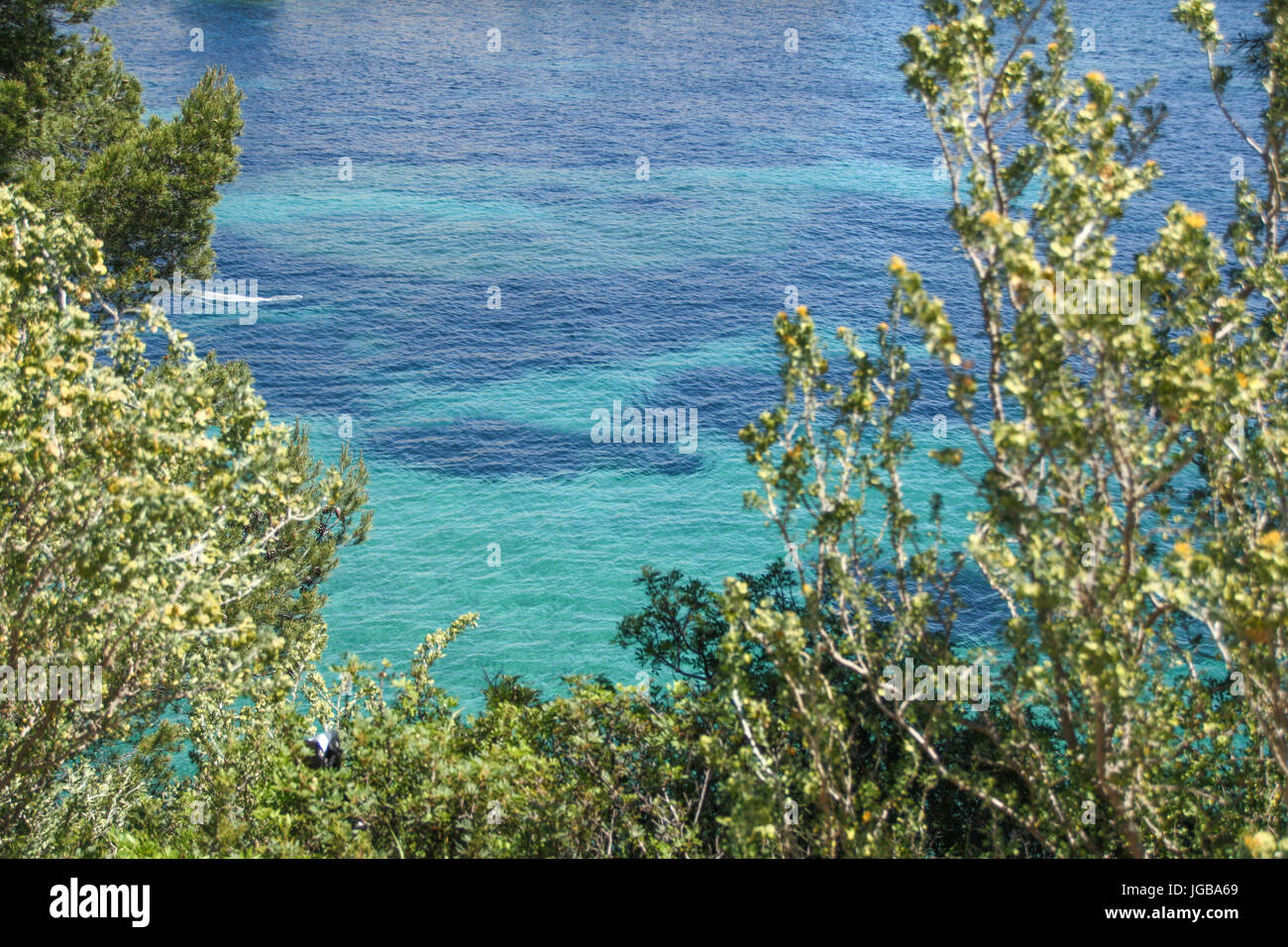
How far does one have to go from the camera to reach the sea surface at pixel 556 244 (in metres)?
27.8

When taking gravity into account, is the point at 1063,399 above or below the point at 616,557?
above

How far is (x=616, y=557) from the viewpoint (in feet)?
90.3

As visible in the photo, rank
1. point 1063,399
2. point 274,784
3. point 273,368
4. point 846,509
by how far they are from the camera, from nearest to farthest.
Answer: point 1063,399, point 846,509, point 274,784, point 273,368

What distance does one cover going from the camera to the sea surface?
2781cm

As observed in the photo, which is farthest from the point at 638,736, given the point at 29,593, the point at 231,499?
the point at 29,593

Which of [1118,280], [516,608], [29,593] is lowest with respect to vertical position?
[516,608]

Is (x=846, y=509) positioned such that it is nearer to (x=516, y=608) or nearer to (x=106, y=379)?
(x=106, y=379)

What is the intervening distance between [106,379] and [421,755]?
4096mm

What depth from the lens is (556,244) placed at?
44.9 metres

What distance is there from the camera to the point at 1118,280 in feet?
22.3
